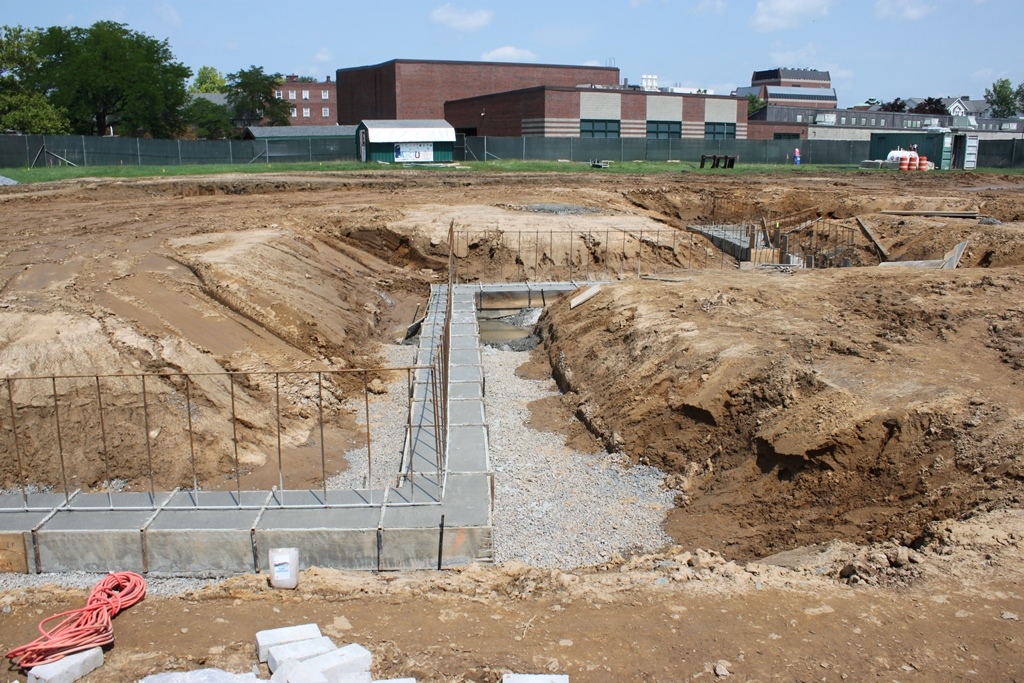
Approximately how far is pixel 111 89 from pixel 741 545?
59674 millimetres

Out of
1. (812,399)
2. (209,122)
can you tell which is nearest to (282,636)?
(812,399)

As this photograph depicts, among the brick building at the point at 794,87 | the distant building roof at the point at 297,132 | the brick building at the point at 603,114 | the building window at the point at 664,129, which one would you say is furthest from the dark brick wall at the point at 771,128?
the brick building at the point at 794,87

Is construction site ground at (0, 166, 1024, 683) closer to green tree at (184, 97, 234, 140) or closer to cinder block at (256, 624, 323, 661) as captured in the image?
cinder block at (256, 624, 323, 661)

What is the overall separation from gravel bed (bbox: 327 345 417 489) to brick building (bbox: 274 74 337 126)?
341ft

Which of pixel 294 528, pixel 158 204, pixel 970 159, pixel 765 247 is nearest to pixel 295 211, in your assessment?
pixel 158 204

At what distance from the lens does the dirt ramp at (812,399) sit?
8.07 metres

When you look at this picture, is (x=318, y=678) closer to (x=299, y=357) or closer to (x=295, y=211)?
(x=299, y=357)

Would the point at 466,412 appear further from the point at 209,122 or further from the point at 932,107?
the point at 932,107

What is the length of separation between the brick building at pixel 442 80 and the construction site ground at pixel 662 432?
142 ft

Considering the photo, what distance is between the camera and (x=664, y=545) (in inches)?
335

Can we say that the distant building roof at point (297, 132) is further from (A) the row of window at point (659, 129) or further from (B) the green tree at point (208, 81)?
(B) the green tree at point (208, 81)

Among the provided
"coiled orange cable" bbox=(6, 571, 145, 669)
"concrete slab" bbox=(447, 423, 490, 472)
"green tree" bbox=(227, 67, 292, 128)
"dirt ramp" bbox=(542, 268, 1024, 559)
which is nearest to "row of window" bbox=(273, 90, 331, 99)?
"green tree" bbox=(227, 67, 292, 128)

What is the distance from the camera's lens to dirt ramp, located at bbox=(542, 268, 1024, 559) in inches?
318

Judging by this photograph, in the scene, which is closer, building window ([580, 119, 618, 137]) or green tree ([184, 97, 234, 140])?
building window ([580, 119, 618, 137])
